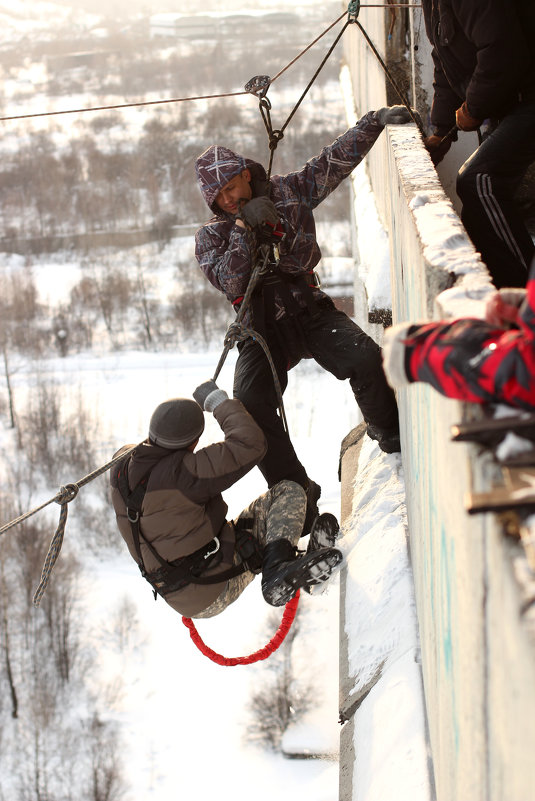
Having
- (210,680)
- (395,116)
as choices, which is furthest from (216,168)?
(210,680)

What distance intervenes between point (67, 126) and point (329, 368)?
51.5 m

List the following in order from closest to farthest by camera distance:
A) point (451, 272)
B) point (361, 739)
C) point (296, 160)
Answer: point (451, 272) → point (361, 739) → point (296, 160)

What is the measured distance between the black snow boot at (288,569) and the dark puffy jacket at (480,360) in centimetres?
190

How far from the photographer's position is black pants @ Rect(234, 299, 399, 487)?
355 cm

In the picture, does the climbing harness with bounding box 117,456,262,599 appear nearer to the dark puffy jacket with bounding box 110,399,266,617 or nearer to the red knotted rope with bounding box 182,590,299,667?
the dark puffy jacket with bounding box 110,399,266,617

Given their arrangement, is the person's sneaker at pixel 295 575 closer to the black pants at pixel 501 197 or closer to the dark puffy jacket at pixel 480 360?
the black pants at pixel 501 197

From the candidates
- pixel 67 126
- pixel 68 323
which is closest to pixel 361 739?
pixel 68 323

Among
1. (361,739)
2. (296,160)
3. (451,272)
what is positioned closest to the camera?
(451,272)

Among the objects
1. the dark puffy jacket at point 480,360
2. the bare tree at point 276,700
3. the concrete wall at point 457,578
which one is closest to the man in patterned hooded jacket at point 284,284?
the concrete wall at point 457,578

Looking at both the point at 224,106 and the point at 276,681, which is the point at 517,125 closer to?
the point at 276,681

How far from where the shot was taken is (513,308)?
1459mm

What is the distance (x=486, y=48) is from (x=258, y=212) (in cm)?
109

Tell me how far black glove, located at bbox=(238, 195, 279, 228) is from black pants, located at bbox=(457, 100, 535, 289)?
2.58 ft

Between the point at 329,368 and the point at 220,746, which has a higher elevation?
the point at 329,368
